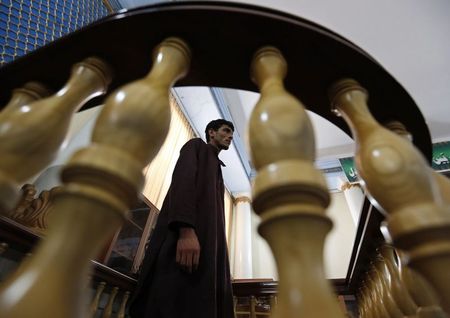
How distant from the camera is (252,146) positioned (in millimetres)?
266

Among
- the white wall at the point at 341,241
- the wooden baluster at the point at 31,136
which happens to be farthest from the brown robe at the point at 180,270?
the white wall at the point at 341,241

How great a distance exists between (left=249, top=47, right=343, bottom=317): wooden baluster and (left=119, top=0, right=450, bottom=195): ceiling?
2.01m

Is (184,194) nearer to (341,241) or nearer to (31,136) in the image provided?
(31,136)

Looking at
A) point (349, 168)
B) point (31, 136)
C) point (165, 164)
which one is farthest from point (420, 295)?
point (349, 168)

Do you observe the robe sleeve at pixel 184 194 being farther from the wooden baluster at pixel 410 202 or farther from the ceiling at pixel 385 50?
the ceiling at pixel 385 50

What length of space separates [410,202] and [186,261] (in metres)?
0.68

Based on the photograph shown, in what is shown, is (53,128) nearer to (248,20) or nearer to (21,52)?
(248,20)

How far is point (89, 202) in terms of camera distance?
0.22 metres

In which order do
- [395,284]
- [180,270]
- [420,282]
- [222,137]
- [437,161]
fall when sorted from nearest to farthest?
[420,282] < [395,284] < [180,270] < [222,137] < [437,161]

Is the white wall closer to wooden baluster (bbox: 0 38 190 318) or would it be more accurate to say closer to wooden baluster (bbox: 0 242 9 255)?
wooden baluster (bbox: 0 242 9 255)

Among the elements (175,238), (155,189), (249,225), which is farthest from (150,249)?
(249,225)

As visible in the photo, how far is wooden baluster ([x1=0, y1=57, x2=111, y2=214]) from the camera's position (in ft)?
0.87

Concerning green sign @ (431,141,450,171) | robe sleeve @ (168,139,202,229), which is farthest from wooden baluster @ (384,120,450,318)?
green sign @ (431,141,450,171)

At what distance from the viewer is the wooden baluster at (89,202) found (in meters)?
0.19
